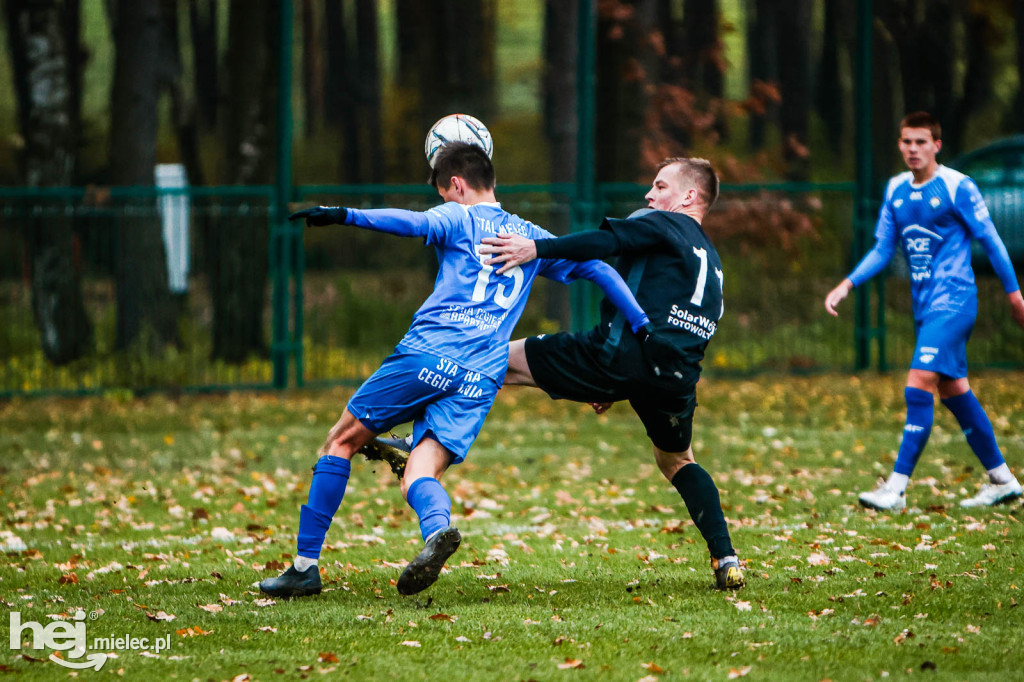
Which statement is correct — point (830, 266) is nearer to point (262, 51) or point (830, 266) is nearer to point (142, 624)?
point (262, 51)

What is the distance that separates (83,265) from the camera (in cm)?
1341

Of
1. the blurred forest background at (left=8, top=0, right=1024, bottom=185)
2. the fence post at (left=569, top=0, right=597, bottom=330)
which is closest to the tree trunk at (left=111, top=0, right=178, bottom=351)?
the blurred forest background at (left=8, top=0, right=1024, bottom=185)

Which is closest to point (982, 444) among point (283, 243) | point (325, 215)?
point (325, 215)

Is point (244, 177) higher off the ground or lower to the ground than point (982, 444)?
higher

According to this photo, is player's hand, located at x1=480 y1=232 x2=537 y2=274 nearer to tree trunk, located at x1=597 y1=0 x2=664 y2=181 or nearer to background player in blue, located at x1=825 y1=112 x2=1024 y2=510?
background player in blue, located at x1=825 y1=112 x2=1024 y2=510

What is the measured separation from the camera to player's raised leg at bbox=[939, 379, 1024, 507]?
7418 mm

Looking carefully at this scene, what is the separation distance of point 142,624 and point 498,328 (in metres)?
1.79

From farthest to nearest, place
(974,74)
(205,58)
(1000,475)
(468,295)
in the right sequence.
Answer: (974,74), (205,58), (1000,475), (468,295)

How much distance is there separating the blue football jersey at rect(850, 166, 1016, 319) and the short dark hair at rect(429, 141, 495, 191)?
2.80 meters

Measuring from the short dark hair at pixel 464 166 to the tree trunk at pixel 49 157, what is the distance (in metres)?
8.76

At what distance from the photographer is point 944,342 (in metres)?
7.33

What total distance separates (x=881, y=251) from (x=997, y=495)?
58.6 inches

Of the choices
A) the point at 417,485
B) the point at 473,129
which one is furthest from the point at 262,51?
the point at 417,485

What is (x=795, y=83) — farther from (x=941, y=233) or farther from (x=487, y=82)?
(x=941, y=233)
